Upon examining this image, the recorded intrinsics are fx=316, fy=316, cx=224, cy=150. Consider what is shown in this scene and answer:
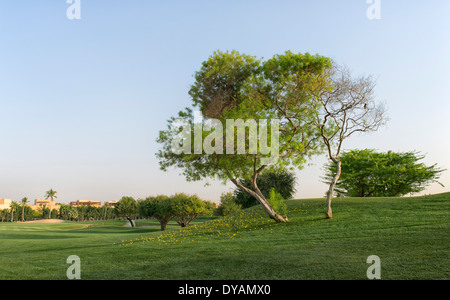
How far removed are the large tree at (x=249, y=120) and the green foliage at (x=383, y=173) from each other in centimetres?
2470

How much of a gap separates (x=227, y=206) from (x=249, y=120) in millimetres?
31871

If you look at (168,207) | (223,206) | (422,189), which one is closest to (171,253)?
(168,207)

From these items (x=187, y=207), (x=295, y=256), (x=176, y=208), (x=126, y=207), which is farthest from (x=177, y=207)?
(x=295, y=256)

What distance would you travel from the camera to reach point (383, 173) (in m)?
38.9

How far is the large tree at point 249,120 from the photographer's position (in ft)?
50.8

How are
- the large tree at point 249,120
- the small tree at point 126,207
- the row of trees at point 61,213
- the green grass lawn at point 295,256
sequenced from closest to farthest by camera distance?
the green grass lawn at point 295,256, the large tree at point 249,120, the small tree at point 126,207, the row of trees at point 61,213

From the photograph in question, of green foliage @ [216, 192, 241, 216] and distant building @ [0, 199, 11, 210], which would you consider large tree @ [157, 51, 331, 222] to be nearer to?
green foliage @ [216, 192, 241, 216]

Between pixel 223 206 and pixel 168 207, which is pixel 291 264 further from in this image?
pixel 223 206

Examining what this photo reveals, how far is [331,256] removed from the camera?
348 inches

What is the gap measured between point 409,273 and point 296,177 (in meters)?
40.2

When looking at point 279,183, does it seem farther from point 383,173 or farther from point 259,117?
point 259,117

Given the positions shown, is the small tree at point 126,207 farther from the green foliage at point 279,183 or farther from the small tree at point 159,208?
the green foliage at point 279,183

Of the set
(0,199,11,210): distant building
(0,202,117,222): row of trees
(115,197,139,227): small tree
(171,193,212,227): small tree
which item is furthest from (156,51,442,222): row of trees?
(0,199,11,210): distant building

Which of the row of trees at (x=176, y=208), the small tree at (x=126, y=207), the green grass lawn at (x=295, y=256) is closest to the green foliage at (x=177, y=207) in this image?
the row of trees at (x=176, y=208)
